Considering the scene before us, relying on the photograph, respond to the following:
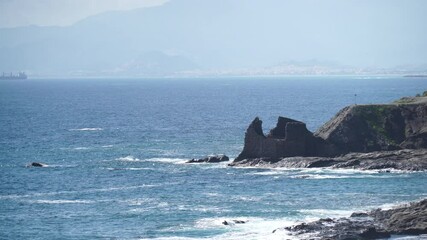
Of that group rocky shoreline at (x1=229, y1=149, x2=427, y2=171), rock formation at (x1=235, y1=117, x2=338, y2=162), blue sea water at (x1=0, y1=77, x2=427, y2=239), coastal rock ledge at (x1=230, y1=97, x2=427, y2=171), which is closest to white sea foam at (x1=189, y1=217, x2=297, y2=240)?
blue sea water at (x1=0, y1=77, x2=427, y2=239)

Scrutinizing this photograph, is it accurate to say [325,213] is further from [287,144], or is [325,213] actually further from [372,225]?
[287,144]

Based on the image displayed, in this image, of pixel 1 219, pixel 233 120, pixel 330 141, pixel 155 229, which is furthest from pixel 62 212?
pixel 233 120

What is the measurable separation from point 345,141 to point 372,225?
4178 centimetres

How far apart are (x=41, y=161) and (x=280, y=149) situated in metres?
31.8

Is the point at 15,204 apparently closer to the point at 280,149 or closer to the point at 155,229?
the point at 155,229

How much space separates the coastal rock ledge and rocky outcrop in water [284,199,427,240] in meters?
31.9

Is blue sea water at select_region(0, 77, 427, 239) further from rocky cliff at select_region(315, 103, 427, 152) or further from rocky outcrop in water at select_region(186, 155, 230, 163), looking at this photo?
rocky cliff at select_region(315, 103, 427, 152)

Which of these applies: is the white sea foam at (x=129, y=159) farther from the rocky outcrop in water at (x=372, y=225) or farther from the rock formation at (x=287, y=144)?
the rocky outcrop in water at (x=372, y=225)

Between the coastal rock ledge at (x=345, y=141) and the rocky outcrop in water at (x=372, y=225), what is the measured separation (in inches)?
1255

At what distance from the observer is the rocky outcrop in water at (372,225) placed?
243 feet

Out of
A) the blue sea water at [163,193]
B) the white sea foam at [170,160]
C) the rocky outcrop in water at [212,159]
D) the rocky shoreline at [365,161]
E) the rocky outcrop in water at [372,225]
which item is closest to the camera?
the rocky outcrop in water at [372,225]

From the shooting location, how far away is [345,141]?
118000 mm

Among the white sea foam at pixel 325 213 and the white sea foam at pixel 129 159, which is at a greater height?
the white sea foam at pixel 129 159

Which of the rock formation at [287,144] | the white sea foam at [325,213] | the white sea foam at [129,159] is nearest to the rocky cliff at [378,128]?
the rock formation at [287,144]
